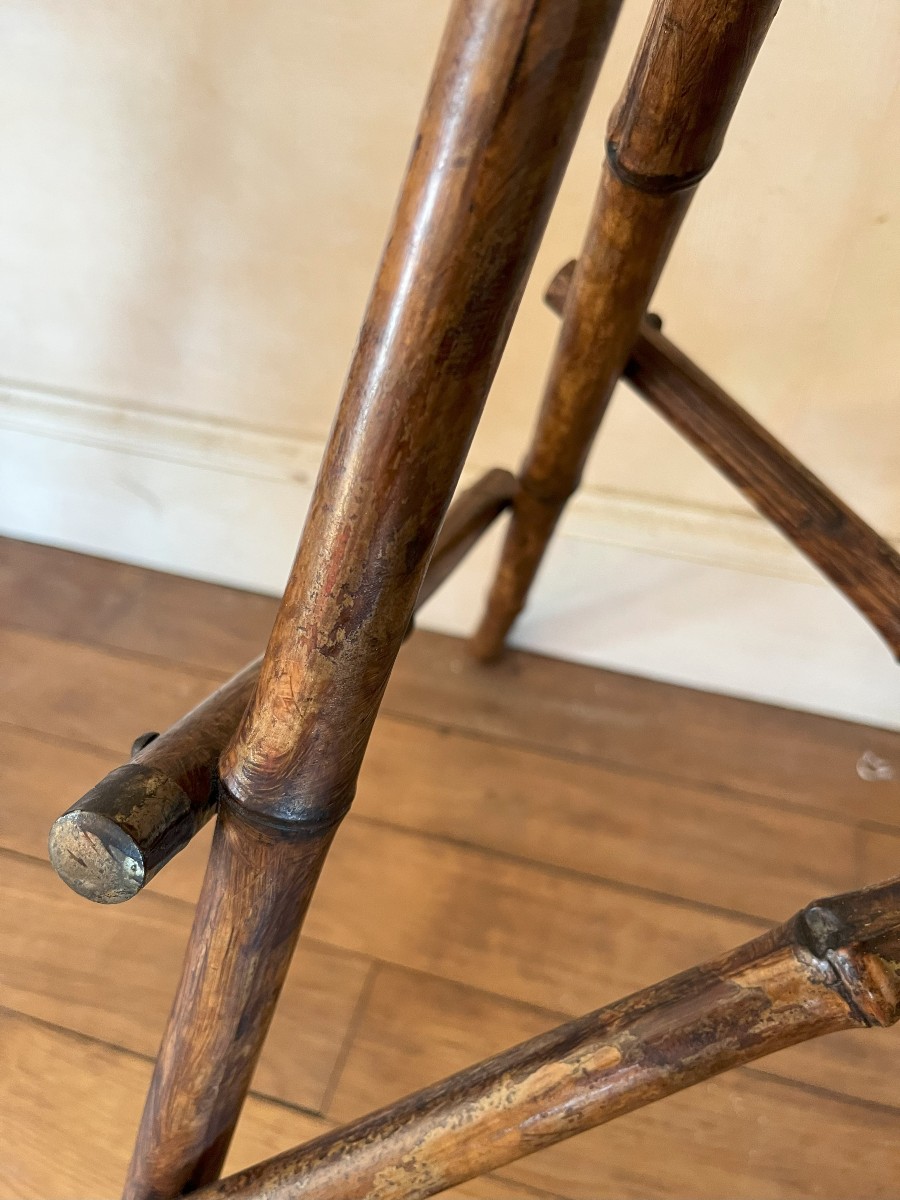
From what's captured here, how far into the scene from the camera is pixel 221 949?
0.46 meters

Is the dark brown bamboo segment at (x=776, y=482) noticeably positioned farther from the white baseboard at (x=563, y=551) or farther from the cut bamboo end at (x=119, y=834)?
the cut bamboo end at (x=119, y=834)

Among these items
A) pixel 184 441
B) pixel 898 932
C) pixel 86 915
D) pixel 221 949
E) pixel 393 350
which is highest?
pixel 393 350

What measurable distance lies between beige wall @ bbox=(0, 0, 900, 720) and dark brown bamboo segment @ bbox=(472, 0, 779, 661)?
21 centimetres

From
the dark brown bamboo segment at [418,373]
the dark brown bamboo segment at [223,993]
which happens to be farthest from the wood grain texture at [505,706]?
the dark brown bamboo segment at [418,373]

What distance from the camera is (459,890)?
2.72 feet

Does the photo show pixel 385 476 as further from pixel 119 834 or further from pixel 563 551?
pixel 563 551

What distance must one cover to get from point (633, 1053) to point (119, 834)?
0.23 m

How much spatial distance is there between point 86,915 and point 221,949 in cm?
37

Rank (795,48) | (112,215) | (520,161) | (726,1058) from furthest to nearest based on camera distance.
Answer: (112,215) < (795,48) < (726,1058) < (520,161)

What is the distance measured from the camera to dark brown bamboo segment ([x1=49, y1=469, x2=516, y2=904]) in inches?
14.7

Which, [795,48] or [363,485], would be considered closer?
[363,485]

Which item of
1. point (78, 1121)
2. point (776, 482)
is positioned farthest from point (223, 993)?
point (776, 482)

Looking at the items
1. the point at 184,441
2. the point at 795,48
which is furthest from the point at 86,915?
the point at 795,48

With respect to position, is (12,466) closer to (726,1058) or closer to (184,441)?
(184,441)
